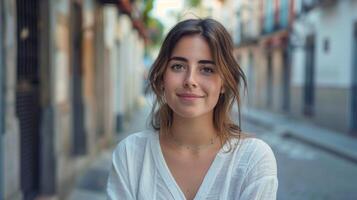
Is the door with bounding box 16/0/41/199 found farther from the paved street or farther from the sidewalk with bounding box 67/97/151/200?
the paved street

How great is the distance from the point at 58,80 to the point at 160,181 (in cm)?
504

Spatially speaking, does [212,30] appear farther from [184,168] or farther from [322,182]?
[322,182]

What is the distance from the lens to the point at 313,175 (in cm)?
884

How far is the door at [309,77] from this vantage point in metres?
18.3

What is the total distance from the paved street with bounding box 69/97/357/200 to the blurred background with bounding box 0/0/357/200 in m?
0.02

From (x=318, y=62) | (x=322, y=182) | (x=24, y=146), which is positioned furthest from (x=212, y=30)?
(x=318, y=62)

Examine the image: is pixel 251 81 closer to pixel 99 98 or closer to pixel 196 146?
pixel 99 98

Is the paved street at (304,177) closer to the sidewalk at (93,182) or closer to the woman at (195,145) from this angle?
the sidewalk at (93,182)

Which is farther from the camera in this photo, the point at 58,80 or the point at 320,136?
the point at 320,136

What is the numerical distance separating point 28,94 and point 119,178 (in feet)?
13.8

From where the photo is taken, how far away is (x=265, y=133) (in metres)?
16.2

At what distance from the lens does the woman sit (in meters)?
1.80

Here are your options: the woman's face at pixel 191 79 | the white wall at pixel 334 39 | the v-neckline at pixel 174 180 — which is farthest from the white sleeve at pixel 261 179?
the white wall at pixel 334 39

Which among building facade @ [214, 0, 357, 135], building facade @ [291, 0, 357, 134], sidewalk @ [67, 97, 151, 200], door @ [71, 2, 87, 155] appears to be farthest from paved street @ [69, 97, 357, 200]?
building facade @ [291, 0, 357, 134]
